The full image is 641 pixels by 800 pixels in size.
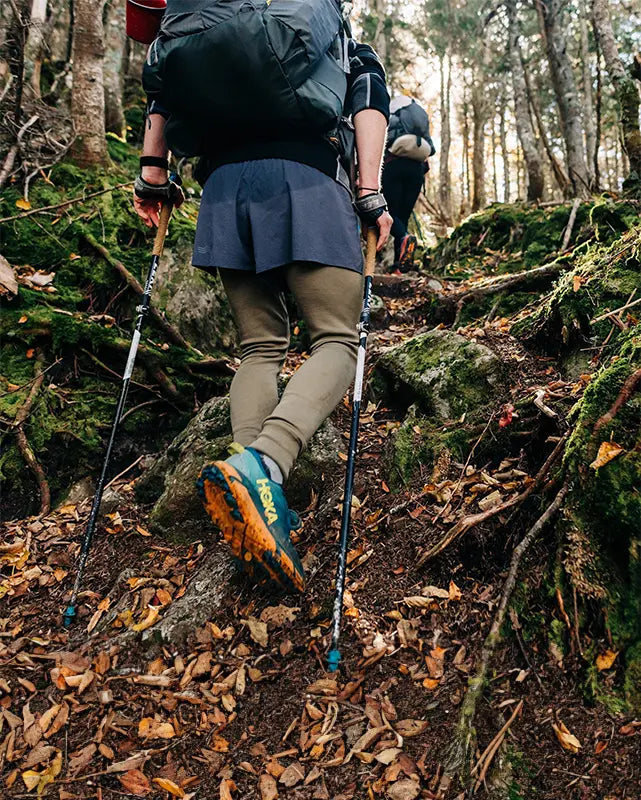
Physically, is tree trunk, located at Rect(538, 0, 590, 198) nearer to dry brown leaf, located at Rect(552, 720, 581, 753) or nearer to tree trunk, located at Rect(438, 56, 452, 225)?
dry brown leaf, located at Rect(552, 720, 581, 753)

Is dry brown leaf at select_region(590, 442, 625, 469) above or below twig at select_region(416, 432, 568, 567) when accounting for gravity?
above

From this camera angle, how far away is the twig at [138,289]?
450cm

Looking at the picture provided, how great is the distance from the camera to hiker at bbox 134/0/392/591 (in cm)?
208

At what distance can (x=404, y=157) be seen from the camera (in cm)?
763

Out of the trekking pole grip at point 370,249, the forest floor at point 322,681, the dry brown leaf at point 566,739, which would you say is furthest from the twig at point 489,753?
the trekking pole grip at point 370,249

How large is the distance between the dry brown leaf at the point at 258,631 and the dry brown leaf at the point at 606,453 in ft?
5.21

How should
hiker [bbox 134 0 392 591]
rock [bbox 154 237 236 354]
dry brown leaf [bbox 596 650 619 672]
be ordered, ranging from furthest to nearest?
1. rock [bbox 154 237 236 354]
2. hiker [bbox 134 0 392 591]
3. dry brown leaf [bbox 596 650 619 672]

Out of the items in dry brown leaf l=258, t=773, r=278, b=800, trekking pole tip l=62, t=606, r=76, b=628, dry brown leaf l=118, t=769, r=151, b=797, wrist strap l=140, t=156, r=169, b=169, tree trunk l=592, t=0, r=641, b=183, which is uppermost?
tree trunk l=592, t=0, r=641, b=183

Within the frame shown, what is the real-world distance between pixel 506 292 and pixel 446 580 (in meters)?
3.21

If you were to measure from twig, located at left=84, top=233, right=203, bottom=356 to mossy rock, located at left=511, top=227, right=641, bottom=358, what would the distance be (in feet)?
9.42

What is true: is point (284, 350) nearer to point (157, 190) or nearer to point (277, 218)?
point (277, 218)

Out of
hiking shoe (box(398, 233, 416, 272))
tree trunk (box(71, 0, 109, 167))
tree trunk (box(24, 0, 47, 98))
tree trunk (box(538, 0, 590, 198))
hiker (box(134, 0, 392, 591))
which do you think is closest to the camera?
hiker (box(134, 0, 392, 591))

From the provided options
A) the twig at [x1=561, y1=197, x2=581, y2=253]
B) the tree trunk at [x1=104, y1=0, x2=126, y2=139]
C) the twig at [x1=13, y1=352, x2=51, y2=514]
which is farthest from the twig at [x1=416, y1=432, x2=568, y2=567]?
the tree trunk at [x1=104, y1=0, x2=126, y2=139]

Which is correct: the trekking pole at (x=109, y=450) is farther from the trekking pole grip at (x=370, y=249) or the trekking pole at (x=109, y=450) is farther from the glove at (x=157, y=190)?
the trekking pole grip at (x=370, y=249)
